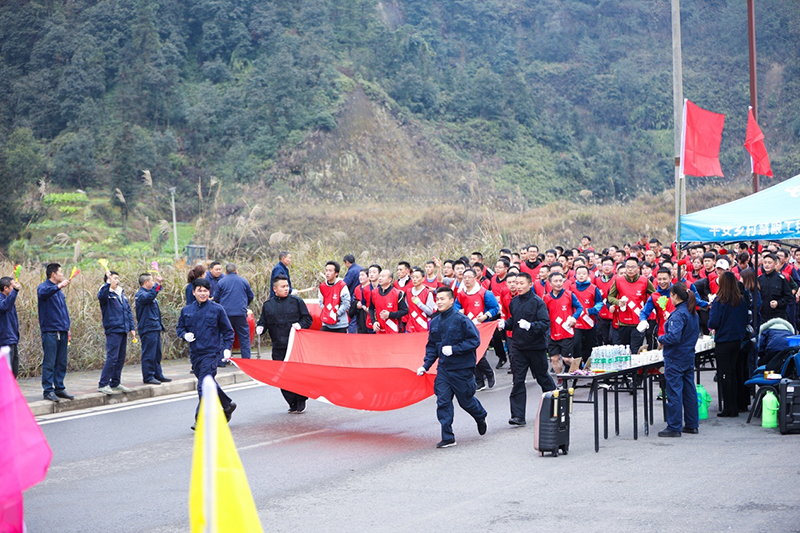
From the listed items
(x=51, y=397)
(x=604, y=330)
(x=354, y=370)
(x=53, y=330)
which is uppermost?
(x=53, y=330)

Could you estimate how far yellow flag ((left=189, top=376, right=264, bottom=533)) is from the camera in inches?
117

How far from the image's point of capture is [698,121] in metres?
13.3

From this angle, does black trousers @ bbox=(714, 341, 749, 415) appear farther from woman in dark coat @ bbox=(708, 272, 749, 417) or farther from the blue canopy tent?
the blue canopy tent

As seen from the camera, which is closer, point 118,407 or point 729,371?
point 729,371

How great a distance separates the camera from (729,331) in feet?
35.6

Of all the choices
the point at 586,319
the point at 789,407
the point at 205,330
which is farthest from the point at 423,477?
the point at 586,319

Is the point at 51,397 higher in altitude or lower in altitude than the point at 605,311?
lower

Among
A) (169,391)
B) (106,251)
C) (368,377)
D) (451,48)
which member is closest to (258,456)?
(368,377)

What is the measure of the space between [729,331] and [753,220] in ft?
4.73

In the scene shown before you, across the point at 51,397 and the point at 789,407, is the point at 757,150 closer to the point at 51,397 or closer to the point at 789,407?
the point at 789,407

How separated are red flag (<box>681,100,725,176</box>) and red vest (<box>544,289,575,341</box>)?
272 centimetres

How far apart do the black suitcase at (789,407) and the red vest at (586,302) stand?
4039mm

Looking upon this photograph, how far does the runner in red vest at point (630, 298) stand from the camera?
1358cm

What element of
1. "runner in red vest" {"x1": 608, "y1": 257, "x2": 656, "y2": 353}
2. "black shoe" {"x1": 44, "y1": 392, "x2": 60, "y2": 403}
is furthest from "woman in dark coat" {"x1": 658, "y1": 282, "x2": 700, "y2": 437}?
"black shoe" {"x1": 44, "y1": 392, "x2": 60, "y2": 403}
